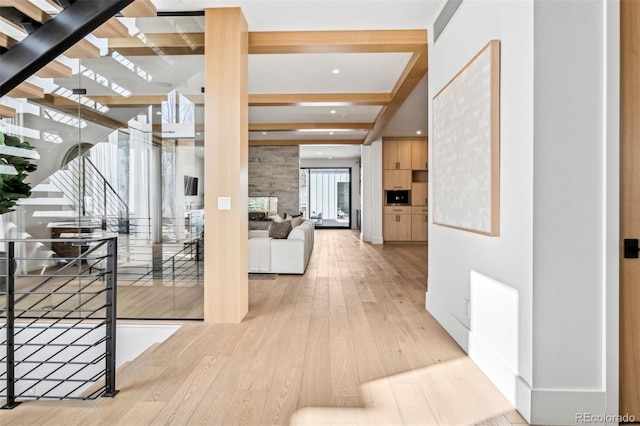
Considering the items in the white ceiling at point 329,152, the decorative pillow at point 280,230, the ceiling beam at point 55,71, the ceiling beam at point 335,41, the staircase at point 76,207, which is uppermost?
the white ceiling at point 329,152

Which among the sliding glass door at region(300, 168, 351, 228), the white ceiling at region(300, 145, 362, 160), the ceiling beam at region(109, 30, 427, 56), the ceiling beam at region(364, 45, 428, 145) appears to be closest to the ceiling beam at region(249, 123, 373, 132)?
the ceiling beam at region(364, 45, 428, 145)

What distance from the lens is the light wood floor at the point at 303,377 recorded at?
1886 mm

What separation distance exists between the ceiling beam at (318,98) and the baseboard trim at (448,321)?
3.82 m

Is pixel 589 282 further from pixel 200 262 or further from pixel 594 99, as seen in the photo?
pixel 200 262

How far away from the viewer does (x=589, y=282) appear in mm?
1821

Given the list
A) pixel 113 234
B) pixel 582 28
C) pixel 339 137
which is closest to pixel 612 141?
pixel 582 28

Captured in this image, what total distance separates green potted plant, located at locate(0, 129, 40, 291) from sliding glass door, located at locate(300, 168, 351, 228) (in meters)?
11.9

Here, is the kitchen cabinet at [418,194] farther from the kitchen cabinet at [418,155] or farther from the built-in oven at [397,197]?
the kitchen cabinet at [418,155]

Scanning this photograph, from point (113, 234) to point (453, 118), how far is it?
10.3 feet

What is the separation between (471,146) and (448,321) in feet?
4.71

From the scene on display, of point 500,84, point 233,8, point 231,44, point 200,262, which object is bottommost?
point 200,262

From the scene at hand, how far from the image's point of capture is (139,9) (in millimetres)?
2920

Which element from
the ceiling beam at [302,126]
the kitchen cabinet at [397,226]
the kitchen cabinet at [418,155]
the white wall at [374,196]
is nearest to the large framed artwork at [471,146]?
the ceiling beam at [302,126]

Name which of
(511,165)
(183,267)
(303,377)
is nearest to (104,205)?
(183,267)
